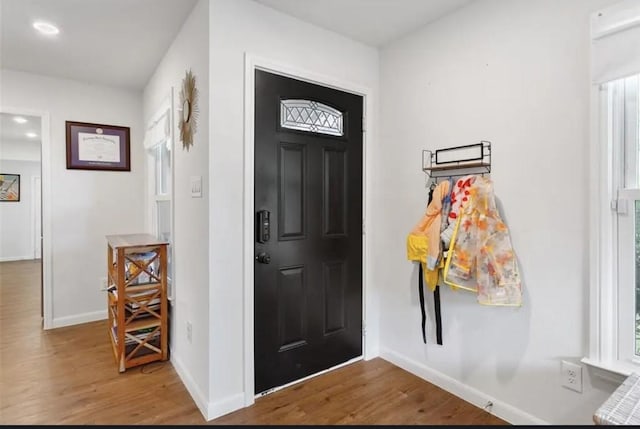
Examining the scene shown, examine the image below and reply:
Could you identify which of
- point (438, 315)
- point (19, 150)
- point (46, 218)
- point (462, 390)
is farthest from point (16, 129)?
point (462, 390)

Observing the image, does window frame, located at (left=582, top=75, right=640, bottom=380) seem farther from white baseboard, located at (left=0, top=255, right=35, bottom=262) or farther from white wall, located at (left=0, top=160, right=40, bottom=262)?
white baseboard, located at (left=0, top=255, right=35, bottom=262)

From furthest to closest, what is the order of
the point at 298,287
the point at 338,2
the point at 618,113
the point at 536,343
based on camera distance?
the point at 298,287 < the point at 338,2 < the point at 536,343 < the point at 618,113

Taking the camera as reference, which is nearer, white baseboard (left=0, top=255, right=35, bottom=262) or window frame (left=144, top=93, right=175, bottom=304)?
window frame (left=144, top=93, right=175, bottom=304)

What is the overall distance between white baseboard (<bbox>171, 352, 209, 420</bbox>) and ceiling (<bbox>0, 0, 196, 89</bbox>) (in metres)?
2.33

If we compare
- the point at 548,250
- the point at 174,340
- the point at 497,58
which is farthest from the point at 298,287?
the point at 497,58

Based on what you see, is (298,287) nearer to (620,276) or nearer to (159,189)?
(620,276)

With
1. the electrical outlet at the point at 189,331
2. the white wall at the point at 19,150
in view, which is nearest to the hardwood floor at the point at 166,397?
the electrical outlet at the point at 189,331

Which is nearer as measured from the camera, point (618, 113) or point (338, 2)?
point (618, 113)

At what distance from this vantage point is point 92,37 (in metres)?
2.47

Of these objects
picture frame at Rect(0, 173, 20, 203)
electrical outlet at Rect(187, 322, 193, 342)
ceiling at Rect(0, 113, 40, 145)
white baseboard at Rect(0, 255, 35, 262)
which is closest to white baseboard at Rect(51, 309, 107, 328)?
electrical outlet at Rect(187, 322, 193, 342)

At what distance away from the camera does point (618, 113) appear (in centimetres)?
148

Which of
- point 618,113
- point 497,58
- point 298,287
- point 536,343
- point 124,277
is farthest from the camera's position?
point 124,277

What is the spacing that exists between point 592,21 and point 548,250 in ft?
3.48

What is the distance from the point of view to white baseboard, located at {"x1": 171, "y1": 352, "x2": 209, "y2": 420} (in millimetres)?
1903
